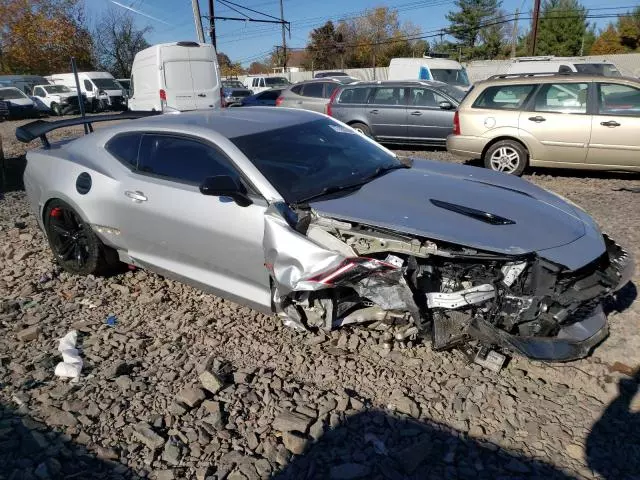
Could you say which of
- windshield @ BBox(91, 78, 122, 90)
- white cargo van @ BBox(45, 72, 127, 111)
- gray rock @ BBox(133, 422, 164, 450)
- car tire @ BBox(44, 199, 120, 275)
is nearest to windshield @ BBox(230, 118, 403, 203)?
gray rock @ BBox(133, 422, 164, 450)

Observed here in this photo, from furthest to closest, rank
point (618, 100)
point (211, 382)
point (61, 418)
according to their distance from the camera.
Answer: point (618, 100) < point (211, 382) < point (61, 418)

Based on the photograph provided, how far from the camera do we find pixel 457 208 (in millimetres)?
3064

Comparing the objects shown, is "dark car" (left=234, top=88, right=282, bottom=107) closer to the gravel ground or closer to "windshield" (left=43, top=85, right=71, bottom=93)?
the gravel ground

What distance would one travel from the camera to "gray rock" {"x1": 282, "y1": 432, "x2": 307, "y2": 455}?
7.94 feet

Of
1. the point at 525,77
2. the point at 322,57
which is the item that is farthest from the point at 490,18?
the point at 525,77

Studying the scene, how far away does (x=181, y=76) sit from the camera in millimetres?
14594

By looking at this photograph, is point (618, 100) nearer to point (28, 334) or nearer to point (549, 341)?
point (549, 341)

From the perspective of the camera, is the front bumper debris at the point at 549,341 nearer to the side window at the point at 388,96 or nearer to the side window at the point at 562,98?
the side window at the point at 562,98

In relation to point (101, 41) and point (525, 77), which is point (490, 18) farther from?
point (525, 77)

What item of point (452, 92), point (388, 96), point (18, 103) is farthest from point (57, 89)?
point (452, 92)

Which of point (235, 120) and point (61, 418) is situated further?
point (235, 120)

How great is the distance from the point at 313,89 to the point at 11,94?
19233 millimetres

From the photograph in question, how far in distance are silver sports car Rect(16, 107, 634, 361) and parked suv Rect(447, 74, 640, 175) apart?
4047mm

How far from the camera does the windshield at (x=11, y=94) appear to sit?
975 inches
